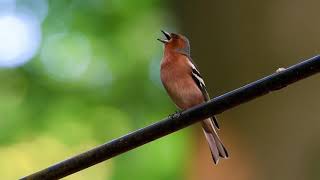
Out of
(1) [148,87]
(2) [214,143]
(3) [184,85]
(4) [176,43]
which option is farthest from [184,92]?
(1) [148,87]

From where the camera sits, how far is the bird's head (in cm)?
467

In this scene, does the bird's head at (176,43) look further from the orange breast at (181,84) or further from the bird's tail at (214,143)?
the bird's tail at (214,143)

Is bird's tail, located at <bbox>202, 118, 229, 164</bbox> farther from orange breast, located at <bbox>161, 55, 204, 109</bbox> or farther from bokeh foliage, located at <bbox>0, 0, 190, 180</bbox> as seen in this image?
bokeh foliage, located at <bbox>0, 0, 190, 180</bbox>

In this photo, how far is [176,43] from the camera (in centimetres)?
477

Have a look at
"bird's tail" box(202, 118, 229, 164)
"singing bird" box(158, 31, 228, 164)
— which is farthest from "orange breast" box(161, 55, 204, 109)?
"bird's tail" box(202, 118, 229, 164)

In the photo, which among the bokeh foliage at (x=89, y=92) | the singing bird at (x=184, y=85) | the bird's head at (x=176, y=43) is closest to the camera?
the singing bird at (x=184, y=85)

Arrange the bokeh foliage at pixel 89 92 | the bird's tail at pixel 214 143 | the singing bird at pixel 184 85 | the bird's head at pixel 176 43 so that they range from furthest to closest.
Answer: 1. the bokeh foliage at pixel 89 92
2. the bird's head at pixel 176 43
3. the singing bird at pixel 184 85
4. the bird's tail at pixel 214 143

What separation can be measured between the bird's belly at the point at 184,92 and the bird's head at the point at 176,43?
39 cm

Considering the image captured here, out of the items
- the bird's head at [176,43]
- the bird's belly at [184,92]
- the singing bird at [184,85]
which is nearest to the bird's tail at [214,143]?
the singing bird at [184,85]

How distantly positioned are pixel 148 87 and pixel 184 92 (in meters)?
5.53

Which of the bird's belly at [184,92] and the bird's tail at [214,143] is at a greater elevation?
the bird's belly at [184,92]

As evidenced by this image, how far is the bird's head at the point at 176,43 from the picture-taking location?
15.3 feet

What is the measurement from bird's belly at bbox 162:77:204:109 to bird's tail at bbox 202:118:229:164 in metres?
0.17

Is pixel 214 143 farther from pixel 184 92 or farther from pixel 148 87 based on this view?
pixel 148 87
